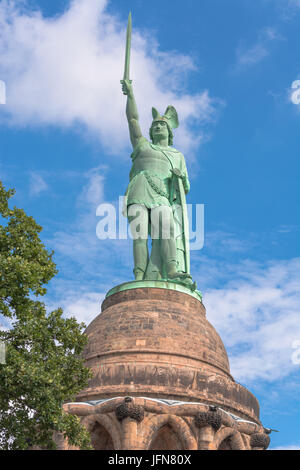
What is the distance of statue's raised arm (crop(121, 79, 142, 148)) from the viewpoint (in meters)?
27.0

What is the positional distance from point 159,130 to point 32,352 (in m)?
15.3

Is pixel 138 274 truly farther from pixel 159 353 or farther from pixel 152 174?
pixel 159 353

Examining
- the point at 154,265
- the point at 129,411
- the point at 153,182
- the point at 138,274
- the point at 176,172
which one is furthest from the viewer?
the point at 176,172

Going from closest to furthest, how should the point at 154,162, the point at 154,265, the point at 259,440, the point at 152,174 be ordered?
1. the point at 259,440
2. the point at 154,265
3. the point at 152,174
4. the point at 154,162

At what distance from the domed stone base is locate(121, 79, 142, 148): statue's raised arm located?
7579 millimetres

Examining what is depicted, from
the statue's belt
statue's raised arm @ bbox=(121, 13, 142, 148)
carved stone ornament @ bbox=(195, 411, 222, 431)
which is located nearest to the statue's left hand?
the statue's belt

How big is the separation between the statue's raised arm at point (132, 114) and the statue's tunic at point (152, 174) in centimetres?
41

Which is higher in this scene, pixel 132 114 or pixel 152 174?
pixel 132 114

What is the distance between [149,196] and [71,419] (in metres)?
12.8

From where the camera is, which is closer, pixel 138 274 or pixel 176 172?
pixel 138 274

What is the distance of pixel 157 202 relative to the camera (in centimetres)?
2495

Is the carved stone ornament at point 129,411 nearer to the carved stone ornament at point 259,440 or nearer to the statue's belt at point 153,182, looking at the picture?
the carved stone ornament at point 259,440

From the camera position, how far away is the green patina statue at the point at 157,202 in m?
24.0

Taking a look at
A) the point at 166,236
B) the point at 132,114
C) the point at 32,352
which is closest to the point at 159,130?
the point at 132,114
